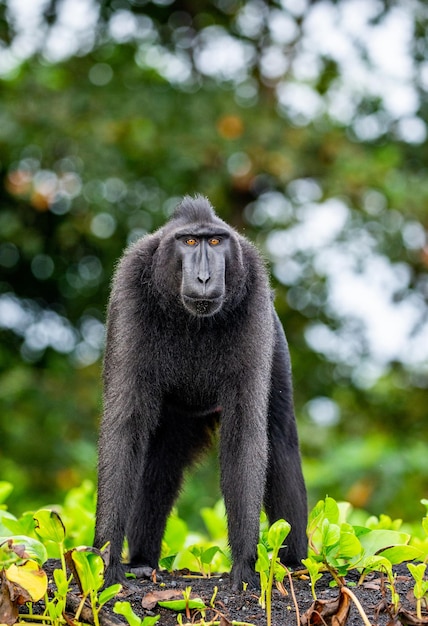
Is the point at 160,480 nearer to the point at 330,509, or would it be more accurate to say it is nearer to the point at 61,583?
the point at 330,509

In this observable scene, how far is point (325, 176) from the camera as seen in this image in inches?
410

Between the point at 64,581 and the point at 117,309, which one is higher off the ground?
the point at 117,309

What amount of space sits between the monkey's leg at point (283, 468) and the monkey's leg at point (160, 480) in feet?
1.35

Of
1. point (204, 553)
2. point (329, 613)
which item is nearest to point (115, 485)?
point (204, 553)

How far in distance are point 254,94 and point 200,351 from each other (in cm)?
695

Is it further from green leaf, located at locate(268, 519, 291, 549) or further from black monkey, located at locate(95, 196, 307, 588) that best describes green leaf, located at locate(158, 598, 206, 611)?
black monkey, located at locate(95, 196, 307, 588)

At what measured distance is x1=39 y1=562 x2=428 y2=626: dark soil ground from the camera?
11.3 ft

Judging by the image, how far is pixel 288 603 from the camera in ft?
12.8

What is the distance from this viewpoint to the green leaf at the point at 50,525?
366 cm

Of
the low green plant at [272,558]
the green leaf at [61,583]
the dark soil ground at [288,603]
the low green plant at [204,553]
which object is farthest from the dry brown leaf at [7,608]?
the low green plant at [204,553]

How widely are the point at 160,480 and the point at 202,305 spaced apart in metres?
1.25

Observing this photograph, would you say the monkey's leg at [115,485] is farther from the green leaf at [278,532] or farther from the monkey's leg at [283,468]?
the green leaf at [278,532]

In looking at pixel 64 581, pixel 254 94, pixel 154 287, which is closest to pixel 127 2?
pixel 254 94

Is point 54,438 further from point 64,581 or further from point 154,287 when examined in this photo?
point 64,581
